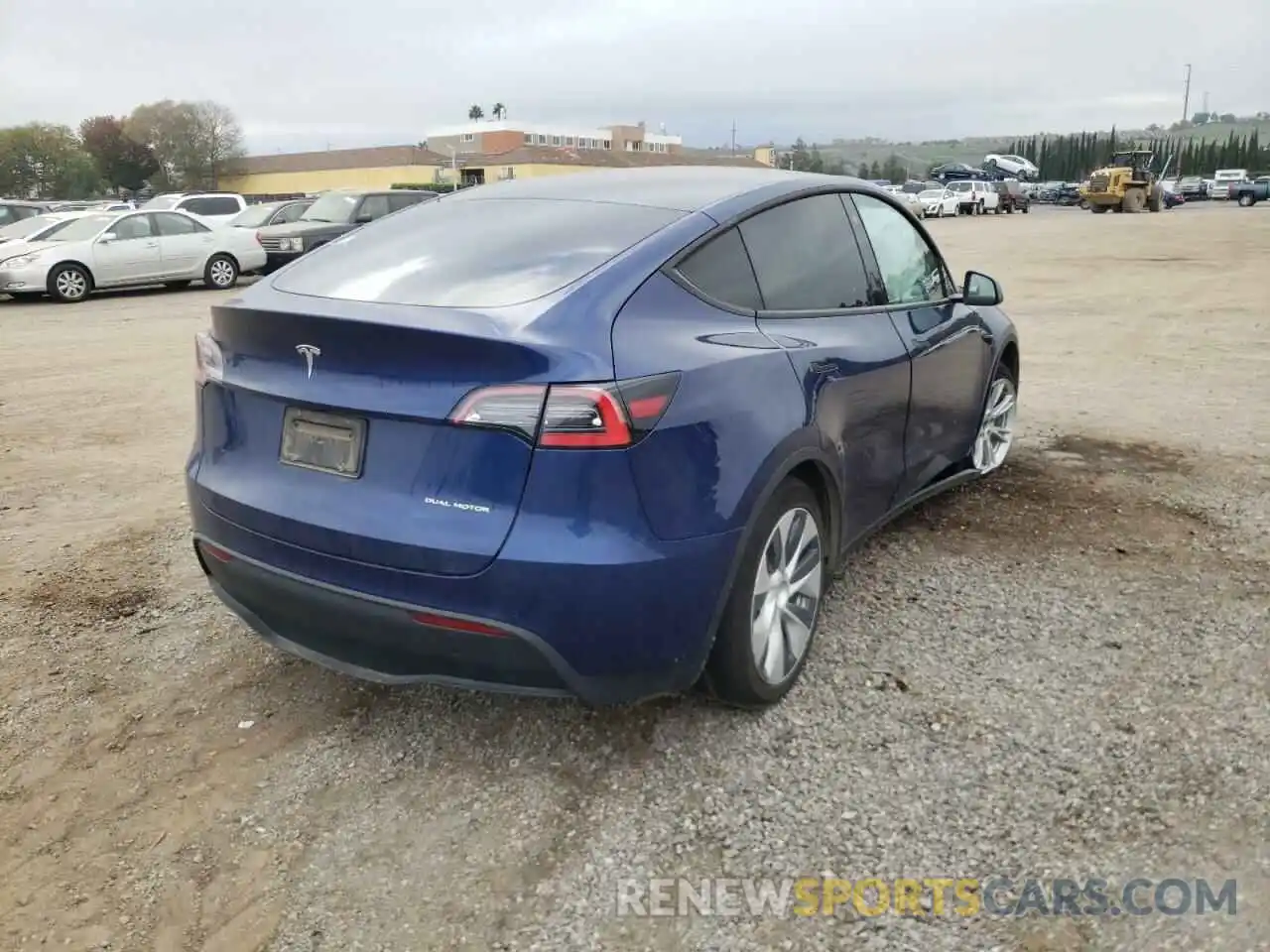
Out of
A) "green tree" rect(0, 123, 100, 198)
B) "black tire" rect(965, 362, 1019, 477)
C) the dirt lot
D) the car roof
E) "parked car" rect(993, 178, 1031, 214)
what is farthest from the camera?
"green tree" rect(0, 123, 100, 198)

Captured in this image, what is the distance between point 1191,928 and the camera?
240 cm

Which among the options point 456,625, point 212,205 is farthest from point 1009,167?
point 456,625

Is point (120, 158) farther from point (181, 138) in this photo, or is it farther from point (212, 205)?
point (212, 205)

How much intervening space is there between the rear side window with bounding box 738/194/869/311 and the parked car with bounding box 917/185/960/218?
1739 inches

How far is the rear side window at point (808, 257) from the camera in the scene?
3.42 metres

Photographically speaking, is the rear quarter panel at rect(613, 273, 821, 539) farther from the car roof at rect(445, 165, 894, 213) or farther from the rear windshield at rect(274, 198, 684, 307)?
the car roof at rect(445, 165, 894, 213)

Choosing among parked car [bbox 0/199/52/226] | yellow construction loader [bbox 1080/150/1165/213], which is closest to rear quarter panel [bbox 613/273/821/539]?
parked car [bbox 0/199/52/226]

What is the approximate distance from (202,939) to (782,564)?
1.87 meters

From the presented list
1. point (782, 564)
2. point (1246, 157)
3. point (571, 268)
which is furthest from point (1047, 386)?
point (1246, 157)

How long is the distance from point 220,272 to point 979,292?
1631 centimetres

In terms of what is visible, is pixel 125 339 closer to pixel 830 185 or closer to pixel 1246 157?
pixel 830 185

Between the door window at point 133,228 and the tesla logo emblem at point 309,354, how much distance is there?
16.3 m

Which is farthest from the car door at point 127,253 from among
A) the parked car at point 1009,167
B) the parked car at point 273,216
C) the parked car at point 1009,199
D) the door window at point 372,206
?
the parked car at point 1009,167

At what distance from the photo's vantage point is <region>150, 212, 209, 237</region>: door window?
17.4m
